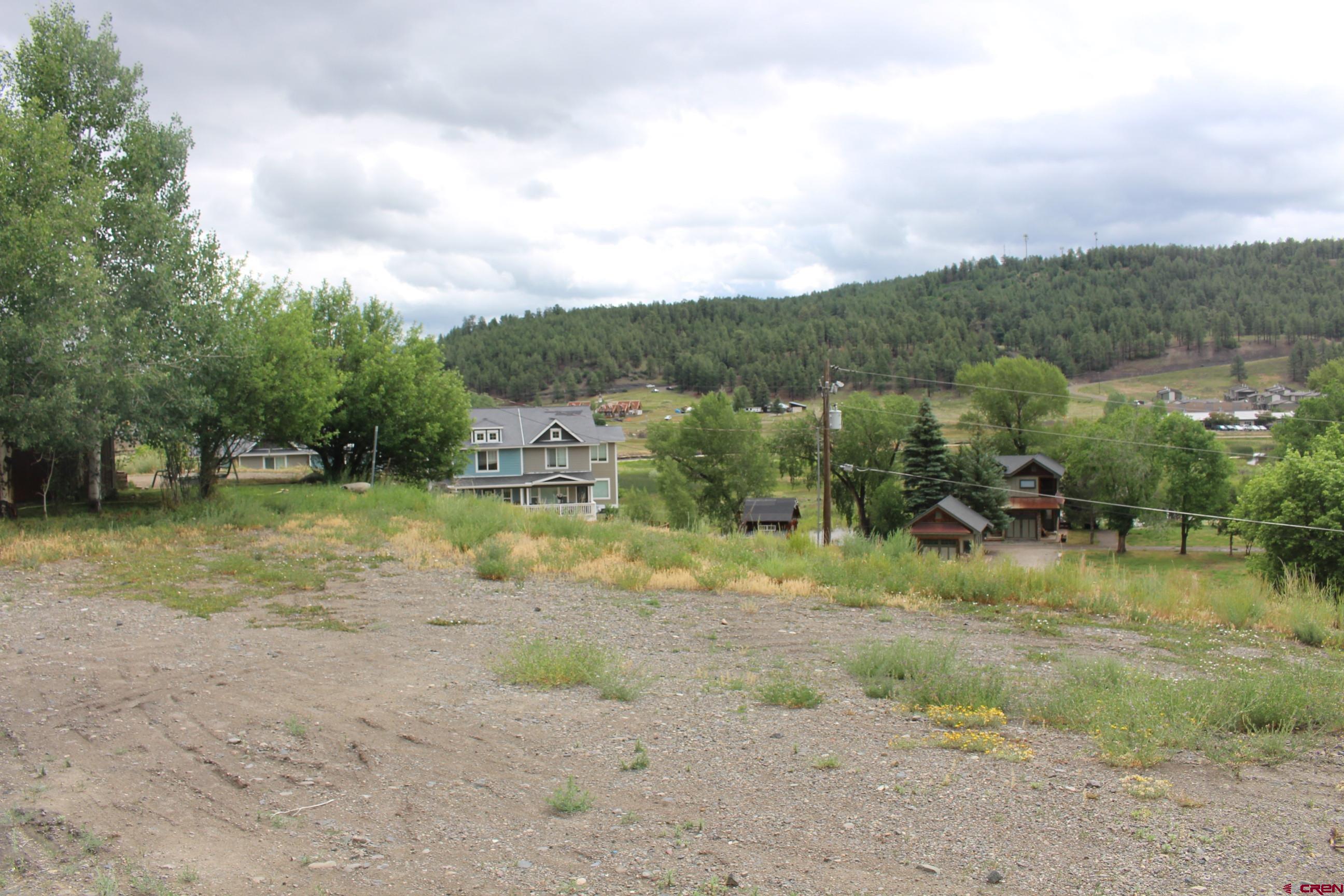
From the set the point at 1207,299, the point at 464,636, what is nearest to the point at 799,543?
the point at 464,636

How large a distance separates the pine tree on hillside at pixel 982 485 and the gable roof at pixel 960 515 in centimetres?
399

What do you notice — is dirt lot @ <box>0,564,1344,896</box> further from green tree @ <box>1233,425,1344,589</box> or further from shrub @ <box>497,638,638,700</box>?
green tree @ <box>1233,425,1344,589</box>

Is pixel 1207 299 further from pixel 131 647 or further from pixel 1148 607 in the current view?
pixel 131 647

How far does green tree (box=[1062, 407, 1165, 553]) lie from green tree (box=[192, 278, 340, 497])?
141ft

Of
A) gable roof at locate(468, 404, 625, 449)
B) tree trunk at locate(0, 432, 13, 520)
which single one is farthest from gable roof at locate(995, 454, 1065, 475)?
tree trunk at locate(0, 432, 13, 520)

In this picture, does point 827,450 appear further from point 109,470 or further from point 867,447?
point 867,447

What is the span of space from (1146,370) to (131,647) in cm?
14820

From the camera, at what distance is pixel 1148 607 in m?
12.7

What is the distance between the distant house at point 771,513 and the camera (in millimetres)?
50625

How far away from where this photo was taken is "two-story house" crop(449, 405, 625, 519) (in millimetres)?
54094

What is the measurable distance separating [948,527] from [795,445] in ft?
56.9

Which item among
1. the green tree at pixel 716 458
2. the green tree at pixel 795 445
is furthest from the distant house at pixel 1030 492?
the green tree at pixel 716 458

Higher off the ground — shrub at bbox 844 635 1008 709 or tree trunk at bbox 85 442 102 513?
tree trunk at bbox 85 442 102 513

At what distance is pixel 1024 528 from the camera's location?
182 feet
